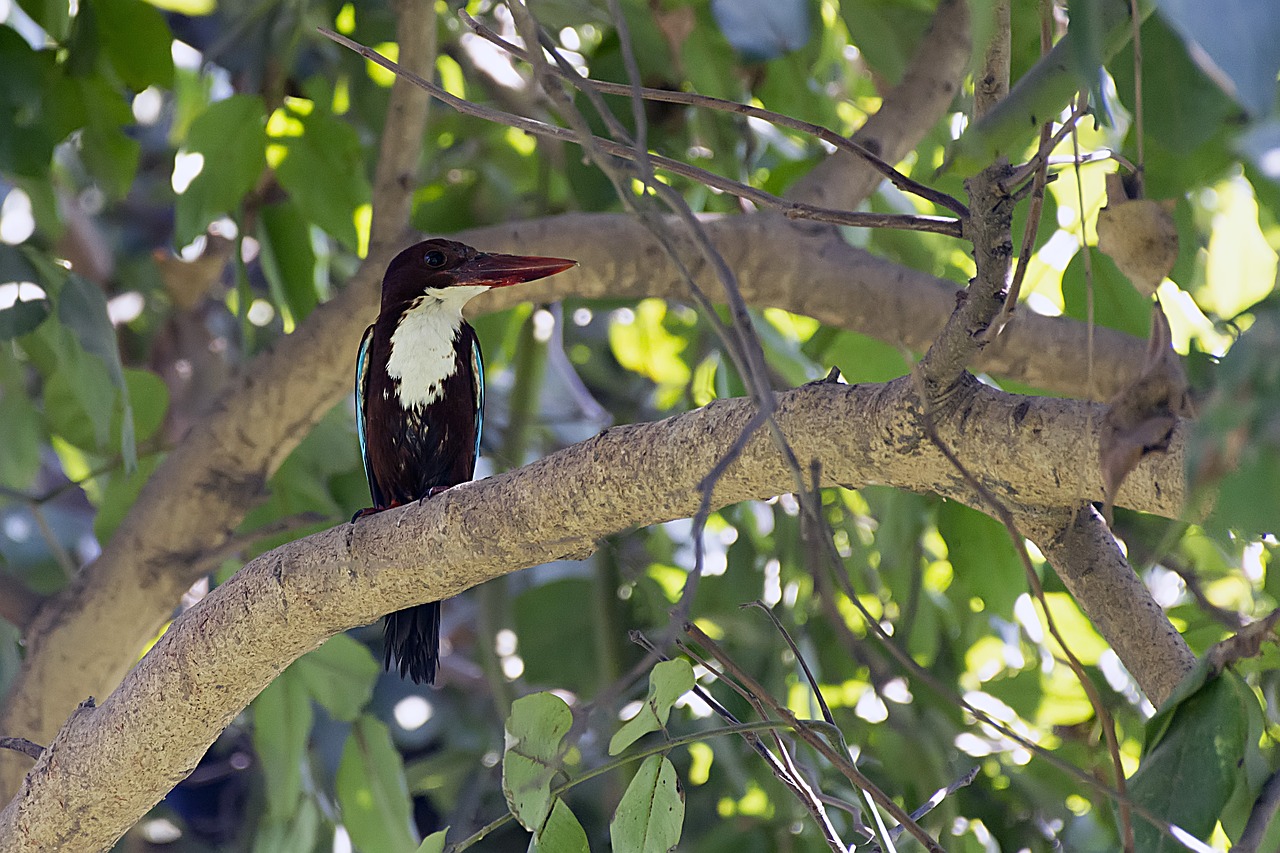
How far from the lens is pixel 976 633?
11.1 ft

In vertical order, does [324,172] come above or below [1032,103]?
above

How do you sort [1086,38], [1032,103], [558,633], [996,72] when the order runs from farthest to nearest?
[558,633]
[996,72]
[1032,103]
[1086,38]

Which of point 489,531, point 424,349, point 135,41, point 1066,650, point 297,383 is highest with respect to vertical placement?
point 135,41

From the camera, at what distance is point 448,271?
293cm

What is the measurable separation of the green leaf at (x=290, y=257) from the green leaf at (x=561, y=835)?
6.22ft

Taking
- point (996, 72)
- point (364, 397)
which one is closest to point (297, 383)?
point (364, 397)

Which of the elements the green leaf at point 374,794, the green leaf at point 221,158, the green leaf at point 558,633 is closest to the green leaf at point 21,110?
the green leaf at point 221,158

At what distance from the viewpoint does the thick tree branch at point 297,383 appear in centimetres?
278

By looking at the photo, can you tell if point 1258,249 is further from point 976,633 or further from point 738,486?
point 738,486

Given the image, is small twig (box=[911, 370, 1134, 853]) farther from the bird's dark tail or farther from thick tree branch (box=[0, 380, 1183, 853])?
the bird's dark tail

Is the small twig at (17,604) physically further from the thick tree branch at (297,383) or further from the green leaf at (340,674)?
the green leaf at (340,674)

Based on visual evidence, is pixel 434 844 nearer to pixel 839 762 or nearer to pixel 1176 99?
pixel 839 762

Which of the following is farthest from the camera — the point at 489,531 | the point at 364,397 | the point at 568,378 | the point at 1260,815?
the point at 568,378

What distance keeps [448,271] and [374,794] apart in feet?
3.70
